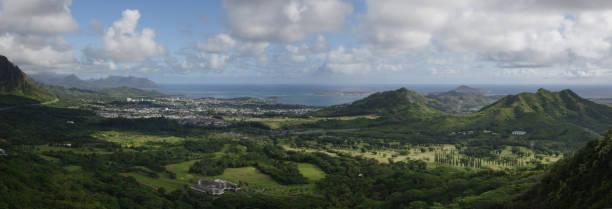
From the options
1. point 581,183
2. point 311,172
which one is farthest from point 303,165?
point 581,183

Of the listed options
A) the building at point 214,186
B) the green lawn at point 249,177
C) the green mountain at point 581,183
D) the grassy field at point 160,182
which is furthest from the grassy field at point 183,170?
the green mountain at point 581,183

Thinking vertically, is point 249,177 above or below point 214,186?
below

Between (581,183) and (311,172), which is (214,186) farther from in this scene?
(581,183)

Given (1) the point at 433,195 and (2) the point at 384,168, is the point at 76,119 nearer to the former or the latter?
(2) the point at 384,168

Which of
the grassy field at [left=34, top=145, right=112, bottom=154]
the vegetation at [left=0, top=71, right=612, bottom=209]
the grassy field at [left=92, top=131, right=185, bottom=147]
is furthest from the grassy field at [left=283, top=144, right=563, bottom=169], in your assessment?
the grassy field at [left=34, top=145, right=112, bottom=154]

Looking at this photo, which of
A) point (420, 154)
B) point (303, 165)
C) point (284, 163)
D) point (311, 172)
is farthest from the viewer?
point (420, 154)

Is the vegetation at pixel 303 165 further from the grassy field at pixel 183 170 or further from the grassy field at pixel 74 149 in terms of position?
the grassy field at pixel 74 149

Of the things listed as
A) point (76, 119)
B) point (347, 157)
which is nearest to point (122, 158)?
point (347, 157)
